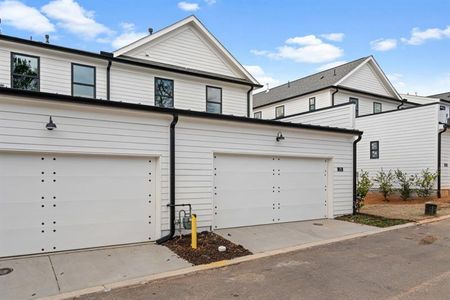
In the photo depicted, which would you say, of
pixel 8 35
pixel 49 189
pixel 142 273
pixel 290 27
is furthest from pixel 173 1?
pixel 142 273

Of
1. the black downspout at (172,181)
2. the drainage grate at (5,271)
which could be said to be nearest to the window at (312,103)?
the black downspout at (172,181)

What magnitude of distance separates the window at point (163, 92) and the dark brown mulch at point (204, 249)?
7.87m

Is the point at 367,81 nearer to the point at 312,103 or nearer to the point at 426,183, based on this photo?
the point at 312,103

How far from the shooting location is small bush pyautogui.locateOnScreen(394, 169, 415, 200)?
16.5 meters

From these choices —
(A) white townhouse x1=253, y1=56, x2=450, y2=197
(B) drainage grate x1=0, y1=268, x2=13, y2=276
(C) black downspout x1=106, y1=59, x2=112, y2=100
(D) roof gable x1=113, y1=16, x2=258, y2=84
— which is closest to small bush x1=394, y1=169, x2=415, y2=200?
(A) white townhouse x1=253, y1=56, x2=450, y2=197

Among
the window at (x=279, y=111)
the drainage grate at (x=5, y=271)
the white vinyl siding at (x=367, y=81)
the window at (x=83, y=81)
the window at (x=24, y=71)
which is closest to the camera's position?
the drainage grate at (x=5, y=271)

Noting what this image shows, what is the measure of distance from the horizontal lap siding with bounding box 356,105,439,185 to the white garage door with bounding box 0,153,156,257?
14.9 metres

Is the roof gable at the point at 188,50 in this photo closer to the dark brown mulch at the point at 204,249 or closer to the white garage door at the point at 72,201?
the white garage door at the point at 72,201

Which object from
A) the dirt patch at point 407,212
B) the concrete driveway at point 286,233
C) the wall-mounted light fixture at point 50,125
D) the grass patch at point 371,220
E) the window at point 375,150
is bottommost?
the dirt patch at point 407,212

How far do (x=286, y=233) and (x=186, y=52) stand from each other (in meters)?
10.4

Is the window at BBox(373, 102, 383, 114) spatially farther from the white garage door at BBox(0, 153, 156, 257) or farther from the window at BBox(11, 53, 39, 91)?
the window at BBox(11, 53, 39, 91)

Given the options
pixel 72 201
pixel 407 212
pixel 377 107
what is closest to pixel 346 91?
pixel 377 107

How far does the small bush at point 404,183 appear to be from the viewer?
16547 mm

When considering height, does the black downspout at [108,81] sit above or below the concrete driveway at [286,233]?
above
